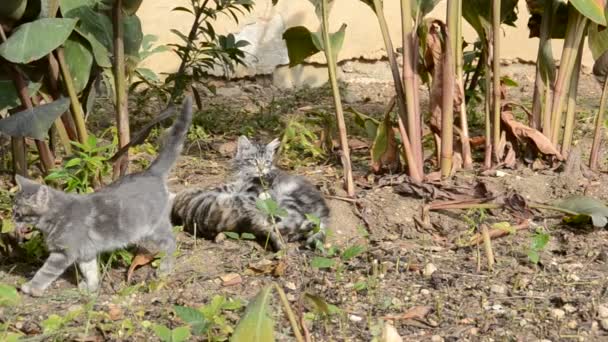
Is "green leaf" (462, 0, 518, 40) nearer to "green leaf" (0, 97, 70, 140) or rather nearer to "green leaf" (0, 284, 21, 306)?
"green leaf" (0, 97, 70, 140)

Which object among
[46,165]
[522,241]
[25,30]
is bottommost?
[522,241]

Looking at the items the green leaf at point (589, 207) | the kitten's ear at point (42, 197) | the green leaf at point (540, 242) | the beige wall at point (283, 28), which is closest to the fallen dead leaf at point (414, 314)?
the green leaf at point (540, 242)

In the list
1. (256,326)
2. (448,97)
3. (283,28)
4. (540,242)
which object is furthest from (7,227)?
(283,28)

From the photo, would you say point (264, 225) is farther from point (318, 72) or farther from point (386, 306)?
point (318, 72)

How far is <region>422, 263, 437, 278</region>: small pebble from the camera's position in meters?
4.25

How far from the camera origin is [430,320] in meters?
3.84

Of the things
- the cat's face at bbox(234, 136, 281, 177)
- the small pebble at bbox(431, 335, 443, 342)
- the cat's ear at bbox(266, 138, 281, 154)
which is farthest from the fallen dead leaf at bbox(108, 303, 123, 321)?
the cat's ear at bbox(266, 138, 281, 154)

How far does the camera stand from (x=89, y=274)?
13.5ft

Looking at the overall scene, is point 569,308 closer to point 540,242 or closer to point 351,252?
point 540,242

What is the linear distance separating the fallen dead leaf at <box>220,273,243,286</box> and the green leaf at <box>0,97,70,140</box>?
958 millimetres

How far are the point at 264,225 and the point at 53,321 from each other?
4.36 ft

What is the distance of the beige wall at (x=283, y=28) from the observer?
24.0ft

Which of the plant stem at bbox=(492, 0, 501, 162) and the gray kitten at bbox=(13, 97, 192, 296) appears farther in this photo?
the plant stem at bbox=(492, 0, 501, 162)

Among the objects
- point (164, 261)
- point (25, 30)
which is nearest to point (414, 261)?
point (164, 261)
